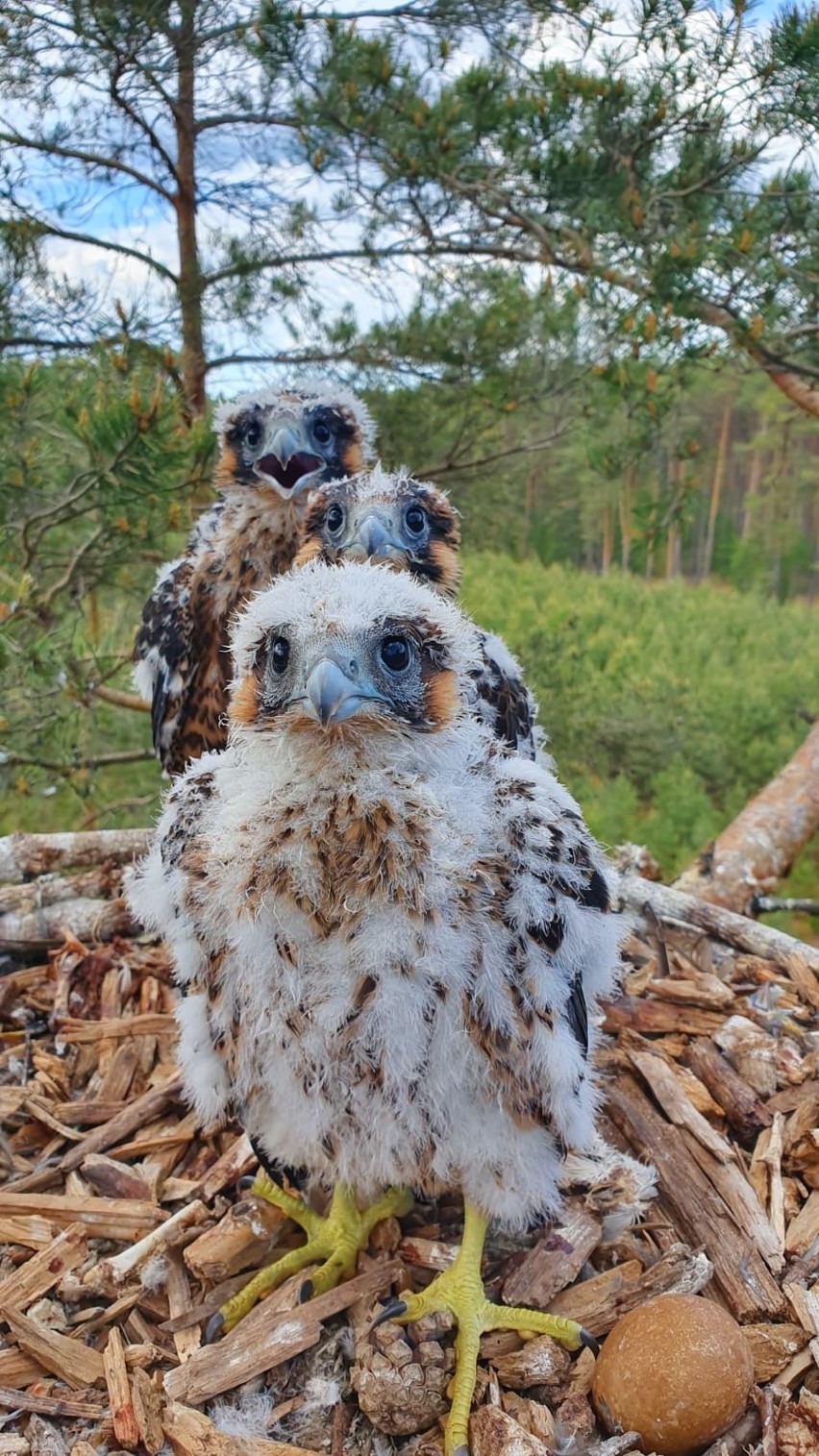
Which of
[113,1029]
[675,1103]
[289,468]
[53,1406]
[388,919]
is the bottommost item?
[53,1406]

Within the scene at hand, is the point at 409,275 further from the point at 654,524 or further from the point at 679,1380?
the point at 679,1380

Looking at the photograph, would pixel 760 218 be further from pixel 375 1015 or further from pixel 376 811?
pixel 375 1015

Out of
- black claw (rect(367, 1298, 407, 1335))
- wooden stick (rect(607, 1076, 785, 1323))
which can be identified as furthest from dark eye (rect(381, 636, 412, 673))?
wooden stick (rect(607, 1076, 785, 1323))

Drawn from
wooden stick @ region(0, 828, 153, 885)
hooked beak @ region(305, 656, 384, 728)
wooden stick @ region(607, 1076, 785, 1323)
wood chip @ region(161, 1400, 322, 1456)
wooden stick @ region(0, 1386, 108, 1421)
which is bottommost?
wooden stick @ region(0, 1386, 108, 1421)

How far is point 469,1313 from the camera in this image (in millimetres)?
1776

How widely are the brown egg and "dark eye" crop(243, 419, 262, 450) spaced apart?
2.32 metres

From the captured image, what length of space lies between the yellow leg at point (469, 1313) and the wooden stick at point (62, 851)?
172cm

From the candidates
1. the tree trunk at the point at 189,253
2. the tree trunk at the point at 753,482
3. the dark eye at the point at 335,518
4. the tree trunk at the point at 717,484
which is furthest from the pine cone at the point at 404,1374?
the tree trunk at the point at 753,482

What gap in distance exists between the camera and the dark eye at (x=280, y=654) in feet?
4.85

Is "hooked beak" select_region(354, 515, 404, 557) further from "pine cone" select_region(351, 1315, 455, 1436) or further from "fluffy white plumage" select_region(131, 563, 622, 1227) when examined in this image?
"pine cone" select_region(351, 1315, 455, 1436)

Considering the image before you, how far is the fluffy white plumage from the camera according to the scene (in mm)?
1490

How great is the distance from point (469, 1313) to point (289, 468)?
2.10 metres

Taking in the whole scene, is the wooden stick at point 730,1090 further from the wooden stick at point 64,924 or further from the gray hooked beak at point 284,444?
the gray hooked beak at point 284,444

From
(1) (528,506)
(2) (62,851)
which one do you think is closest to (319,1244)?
(2) (62,851)
